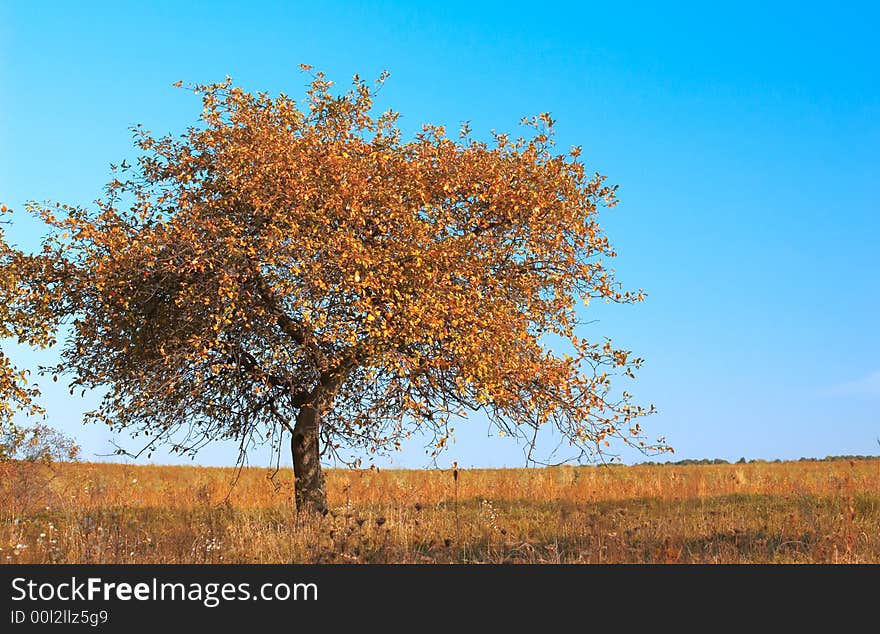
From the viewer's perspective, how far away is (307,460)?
18969mm

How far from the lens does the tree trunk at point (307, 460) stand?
61.7ft

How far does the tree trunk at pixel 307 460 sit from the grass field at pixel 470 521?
68 cm

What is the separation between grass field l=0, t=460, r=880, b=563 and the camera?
12.3 metres

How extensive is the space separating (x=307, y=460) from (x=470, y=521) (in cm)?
425

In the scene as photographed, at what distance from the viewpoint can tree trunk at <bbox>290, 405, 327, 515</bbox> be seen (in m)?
18.8

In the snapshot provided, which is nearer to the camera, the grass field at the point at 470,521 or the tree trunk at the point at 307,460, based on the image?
the grass field at the point at 470,521

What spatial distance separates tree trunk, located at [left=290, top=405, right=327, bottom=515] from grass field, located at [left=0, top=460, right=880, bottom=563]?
2.24 ft

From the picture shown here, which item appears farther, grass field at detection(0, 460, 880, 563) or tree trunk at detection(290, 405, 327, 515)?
tree trunk at detection(290, 405, 327, 515)

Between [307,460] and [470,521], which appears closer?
[470,521]

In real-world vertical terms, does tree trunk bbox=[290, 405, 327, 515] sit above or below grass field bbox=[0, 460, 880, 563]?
above
